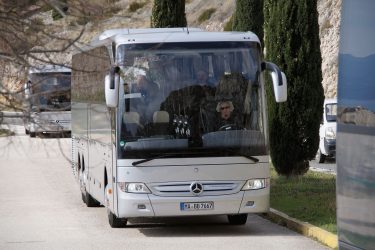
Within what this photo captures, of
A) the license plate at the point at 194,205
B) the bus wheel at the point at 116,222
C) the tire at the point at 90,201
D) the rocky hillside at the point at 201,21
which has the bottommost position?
the tire at the point at 90,201

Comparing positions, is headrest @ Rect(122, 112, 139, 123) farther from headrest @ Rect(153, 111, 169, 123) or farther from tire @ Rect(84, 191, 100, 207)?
tire @ Rect(84, 191, 100, 207)

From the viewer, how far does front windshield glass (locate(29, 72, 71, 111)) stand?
28.6 ft

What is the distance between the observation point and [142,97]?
54.1ft

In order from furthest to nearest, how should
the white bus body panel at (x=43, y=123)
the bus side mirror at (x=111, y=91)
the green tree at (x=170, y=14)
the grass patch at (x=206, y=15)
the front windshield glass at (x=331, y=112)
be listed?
the grass patch at (x=206, y=15) → the front windshield glass at (x=331, y=112) → the green tree at (x=170, y=14) → the bus side mirror at (x=111, y=91) → the white bus body panel at (x=43, y=123)

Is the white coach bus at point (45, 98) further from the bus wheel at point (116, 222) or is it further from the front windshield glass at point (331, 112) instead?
the front windshield glass at point (331, 112)

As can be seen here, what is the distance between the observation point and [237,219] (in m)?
17.9

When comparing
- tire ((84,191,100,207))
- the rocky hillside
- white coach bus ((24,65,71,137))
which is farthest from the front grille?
white coach bus ((24,65,71,137))

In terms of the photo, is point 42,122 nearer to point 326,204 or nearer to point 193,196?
point 193,196

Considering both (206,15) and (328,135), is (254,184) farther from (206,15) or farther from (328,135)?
(206,15)

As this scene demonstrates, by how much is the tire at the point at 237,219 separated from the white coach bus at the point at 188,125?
4.12ft

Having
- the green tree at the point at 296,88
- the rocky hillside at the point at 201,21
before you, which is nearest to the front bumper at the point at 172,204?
the rocky hillside at the point at 201,21

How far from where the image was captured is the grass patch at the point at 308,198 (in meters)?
17.2

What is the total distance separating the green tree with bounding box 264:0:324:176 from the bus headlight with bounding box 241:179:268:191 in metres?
6.57

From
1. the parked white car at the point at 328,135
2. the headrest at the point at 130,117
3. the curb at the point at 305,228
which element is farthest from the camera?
the parked white car at the point at 328,135
